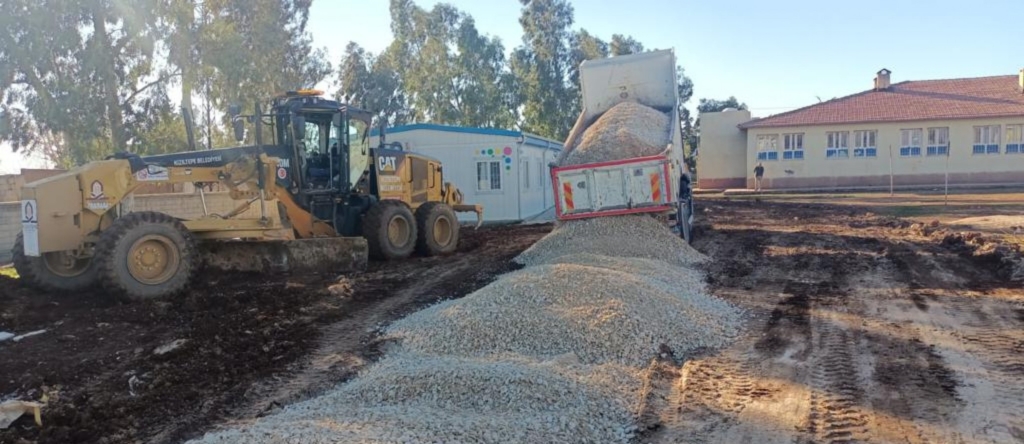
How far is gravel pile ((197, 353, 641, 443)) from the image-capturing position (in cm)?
425

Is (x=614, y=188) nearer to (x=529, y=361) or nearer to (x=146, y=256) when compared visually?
(x=529, y=361)

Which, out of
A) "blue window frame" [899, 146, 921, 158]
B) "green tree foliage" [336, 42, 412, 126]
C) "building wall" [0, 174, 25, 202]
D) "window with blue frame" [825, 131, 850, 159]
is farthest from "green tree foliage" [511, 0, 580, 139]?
"building wall" [0, 174, 25, 202]

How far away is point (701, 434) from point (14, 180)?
24.6 metres

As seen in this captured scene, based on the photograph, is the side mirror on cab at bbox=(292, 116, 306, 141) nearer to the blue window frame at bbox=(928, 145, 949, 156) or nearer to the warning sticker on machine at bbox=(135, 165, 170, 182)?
the warning sticker on machine at bbox=(135, 165, 170, 182)

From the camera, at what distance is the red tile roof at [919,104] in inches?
1403

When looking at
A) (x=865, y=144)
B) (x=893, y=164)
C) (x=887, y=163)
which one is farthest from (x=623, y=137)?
(x=887, y=163)

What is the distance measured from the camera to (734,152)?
4100cm

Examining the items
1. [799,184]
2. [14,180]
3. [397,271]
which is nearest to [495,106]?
[799,184]

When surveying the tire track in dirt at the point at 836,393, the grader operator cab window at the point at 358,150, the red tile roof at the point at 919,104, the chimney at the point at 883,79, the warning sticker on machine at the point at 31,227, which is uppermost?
the chimney at the point at 883,79

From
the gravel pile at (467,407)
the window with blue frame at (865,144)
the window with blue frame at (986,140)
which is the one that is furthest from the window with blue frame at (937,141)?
the gravel pile at (467,407)

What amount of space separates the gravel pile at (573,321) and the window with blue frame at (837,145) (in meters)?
32.0

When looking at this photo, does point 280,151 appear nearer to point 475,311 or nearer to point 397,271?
point 397,271

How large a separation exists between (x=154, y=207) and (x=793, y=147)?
3129 cm

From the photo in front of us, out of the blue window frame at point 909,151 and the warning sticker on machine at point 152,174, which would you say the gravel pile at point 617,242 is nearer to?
the warning sticker on machine at point 152,174
